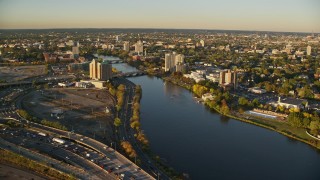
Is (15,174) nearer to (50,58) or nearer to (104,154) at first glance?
(104,154)

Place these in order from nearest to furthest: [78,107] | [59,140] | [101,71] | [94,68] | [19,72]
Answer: [59,140] < [78,107] < [101,71] < [94,68] < [19,72]

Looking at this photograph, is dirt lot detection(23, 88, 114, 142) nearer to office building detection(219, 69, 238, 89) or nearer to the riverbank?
the riverbank

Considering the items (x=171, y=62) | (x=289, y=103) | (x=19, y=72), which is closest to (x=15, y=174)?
(x=289, y=103)

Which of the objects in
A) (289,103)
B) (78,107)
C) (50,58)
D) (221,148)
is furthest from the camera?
(50,58)

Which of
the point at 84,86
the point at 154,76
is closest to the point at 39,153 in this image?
the point at 84,86

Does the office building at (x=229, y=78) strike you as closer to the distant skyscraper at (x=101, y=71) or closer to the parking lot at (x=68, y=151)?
the distant skyscraper at (x=101, y=71)

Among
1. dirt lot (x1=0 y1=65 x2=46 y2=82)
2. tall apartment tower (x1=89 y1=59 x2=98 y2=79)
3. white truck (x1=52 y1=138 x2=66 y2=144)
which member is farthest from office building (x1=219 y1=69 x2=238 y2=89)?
dirt lot (x1=0 y1=65 x2=46 y2=82)

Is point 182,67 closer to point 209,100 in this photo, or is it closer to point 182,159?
point 209,100
